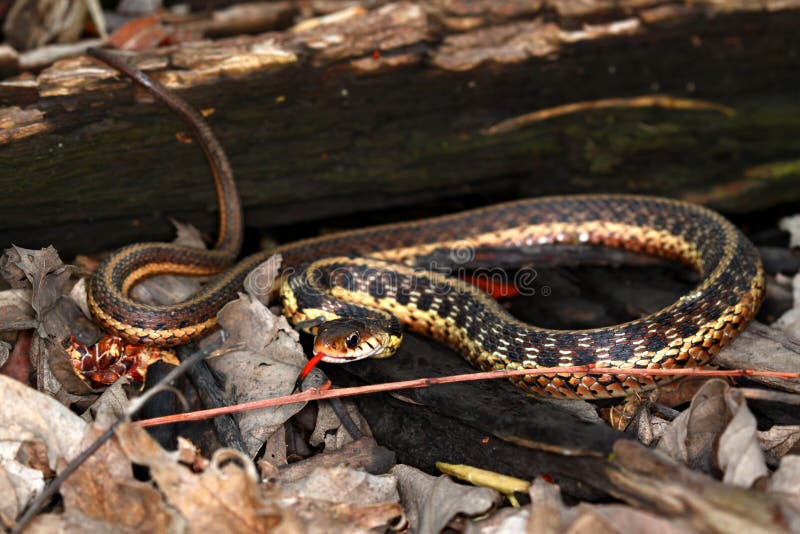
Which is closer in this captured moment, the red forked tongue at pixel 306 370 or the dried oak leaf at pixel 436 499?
the dried oak leaf at pixel 436 499

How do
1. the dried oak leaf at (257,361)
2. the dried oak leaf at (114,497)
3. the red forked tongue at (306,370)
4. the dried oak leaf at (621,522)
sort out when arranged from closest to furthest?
the dried oak leaf at (621,522), the dried oak leaf at (114,497), the dried oak leaf at (257,361), the red forked tongue at (306,370)

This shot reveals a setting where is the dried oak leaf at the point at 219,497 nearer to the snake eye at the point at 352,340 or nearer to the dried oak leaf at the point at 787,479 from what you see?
the snake eye at the point at 352,340

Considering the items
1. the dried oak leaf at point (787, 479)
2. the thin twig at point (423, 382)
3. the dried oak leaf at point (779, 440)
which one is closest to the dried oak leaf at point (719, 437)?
the dried oak leaf at point (787, 479)

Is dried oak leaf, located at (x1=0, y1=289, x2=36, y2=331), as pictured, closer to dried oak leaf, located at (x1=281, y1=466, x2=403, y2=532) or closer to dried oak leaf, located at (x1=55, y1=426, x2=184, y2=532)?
dried oak leaf, located at (x1=55, y1=426, x2=184, y2=532)

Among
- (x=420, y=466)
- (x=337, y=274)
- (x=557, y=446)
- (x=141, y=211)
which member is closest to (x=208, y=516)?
(x=420, y=466)

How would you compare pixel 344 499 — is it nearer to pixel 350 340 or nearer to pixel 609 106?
pixel 350 340

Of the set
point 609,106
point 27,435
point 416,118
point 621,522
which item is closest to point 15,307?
point 27,435
